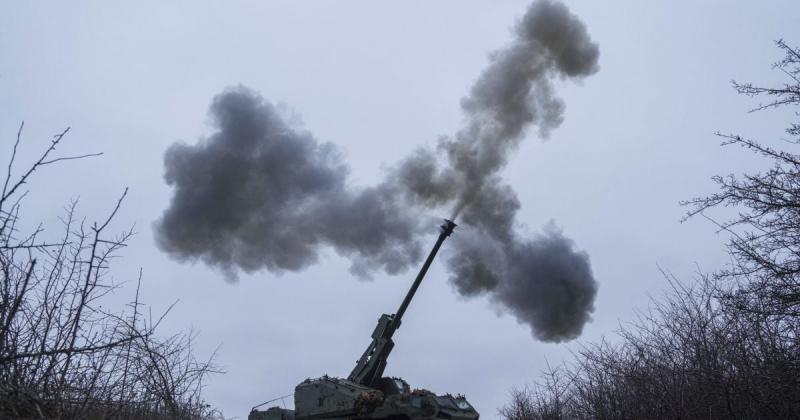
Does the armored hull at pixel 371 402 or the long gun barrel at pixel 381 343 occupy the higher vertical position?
the long gun barrel at pixel 381 343

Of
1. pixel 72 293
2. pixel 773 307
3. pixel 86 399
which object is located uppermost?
pixel 773 307

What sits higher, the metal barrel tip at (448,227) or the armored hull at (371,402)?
the metal barrel tip at (448,227)

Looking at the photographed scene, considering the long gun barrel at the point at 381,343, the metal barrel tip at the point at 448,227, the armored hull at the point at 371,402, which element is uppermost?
the metal barrel tip at the point at 448,227

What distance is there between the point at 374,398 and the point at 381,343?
11.0 ft

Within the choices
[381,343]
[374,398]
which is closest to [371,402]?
[374,398]

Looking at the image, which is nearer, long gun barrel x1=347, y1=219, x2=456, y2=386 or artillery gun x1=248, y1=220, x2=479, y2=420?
artillery gun x1=248, y1=220, x2=479, y2=420

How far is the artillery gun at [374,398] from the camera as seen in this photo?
19203 mm

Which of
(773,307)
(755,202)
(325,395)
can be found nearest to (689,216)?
(755,202)

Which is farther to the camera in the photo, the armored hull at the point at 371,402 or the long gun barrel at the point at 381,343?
the long gun barrel at the point at 381,343

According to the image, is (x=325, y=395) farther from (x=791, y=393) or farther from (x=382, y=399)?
(x=791, y=393)

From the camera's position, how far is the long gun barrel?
22.2 m

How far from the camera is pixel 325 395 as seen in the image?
20.4 m

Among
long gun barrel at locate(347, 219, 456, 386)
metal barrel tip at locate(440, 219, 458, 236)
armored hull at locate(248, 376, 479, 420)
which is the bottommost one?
armored hull at locate(248, 376, 479, 420)

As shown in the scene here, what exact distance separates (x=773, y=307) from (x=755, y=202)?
4.60 feet
